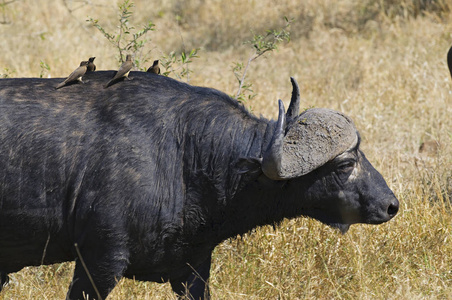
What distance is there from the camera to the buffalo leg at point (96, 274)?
4020 millimetres

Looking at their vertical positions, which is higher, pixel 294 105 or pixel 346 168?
pixel 294 105

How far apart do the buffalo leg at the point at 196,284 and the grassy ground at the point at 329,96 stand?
18 centimetres

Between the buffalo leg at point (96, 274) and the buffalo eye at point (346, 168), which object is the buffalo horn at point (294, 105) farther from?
the buffalo leg at point (96, 274)

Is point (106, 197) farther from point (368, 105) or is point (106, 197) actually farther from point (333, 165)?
point (368, 105)

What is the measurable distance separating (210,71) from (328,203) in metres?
6.82

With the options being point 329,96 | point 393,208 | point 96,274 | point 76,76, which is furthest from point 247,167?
point 329,96

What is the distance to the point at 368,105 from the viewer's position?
9242 millimetres

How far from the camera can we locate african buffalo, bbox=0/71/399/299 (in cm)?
401

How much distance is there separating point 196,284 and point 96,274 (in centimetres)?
87

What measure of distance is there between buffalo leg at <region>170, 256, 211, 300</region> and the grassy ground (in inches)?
7.2

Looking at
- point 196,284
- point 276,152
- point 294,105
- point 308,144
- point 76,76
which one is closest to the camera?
point 276,152

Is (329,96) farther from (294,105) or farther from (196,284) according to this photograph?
(196,284)

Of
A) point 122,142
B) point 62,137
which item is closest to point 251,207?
point 122,142

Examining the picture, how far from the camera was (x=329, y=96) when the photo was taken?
9578 mm
